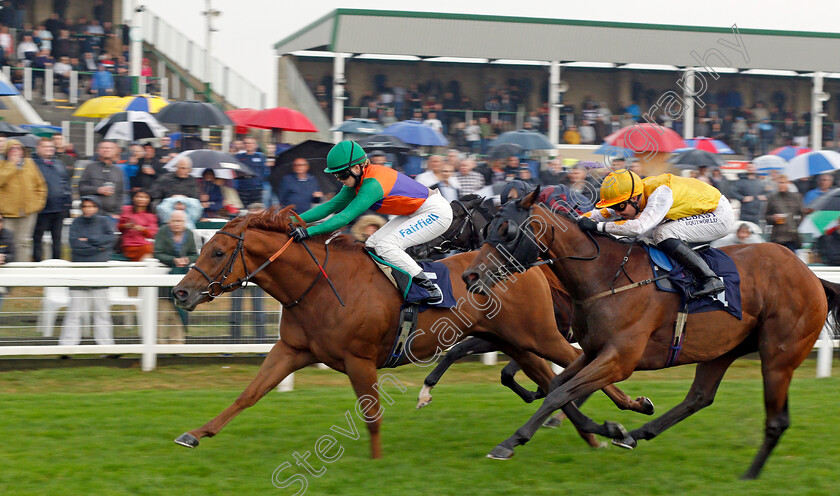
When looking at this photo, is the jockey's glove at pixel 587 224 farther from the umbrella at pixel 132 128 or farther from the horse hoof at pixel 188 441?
the umbrella at pixel 132 128

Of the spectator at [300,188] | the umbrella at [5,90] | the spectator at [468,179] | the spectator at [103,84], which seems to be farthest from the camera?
the spectator at [103,84]

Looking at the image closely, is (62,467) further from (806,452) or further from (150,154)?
(150,154)

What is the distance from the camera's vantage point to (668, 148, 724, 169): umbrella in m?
11.6

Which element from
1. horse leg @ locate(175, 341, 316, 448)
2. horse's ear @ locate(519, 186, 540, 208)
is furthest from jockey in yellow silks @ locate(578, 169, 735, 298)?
horse leg @ locate(175, 341, 316, 448)

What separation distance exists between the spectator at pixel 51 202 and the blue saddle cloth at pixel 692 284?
6190 millimetres

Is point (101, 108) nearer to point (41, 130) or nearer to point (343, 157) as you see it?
point (41, 130)

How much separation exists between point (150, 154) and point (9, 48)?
25.6ft

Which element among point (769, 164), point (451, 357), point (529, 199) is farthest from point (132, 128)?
point (769, 164)

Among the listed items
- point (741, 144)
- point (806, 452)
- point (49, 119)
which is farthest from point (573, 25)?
point (806, 452)

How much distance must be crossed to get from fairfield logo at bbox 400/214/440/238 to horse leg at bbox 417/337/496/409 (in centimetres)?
109

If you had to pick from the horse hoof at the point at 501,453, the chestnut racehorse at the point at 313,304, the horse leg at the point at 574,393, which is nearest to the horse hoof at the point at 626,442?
the horse leg at the point at 574,393

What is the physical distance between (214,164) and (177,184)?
2.51 feet

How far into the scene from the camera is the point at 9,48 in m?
16.3

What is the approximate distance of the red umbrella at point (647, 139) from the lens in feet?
37.1
